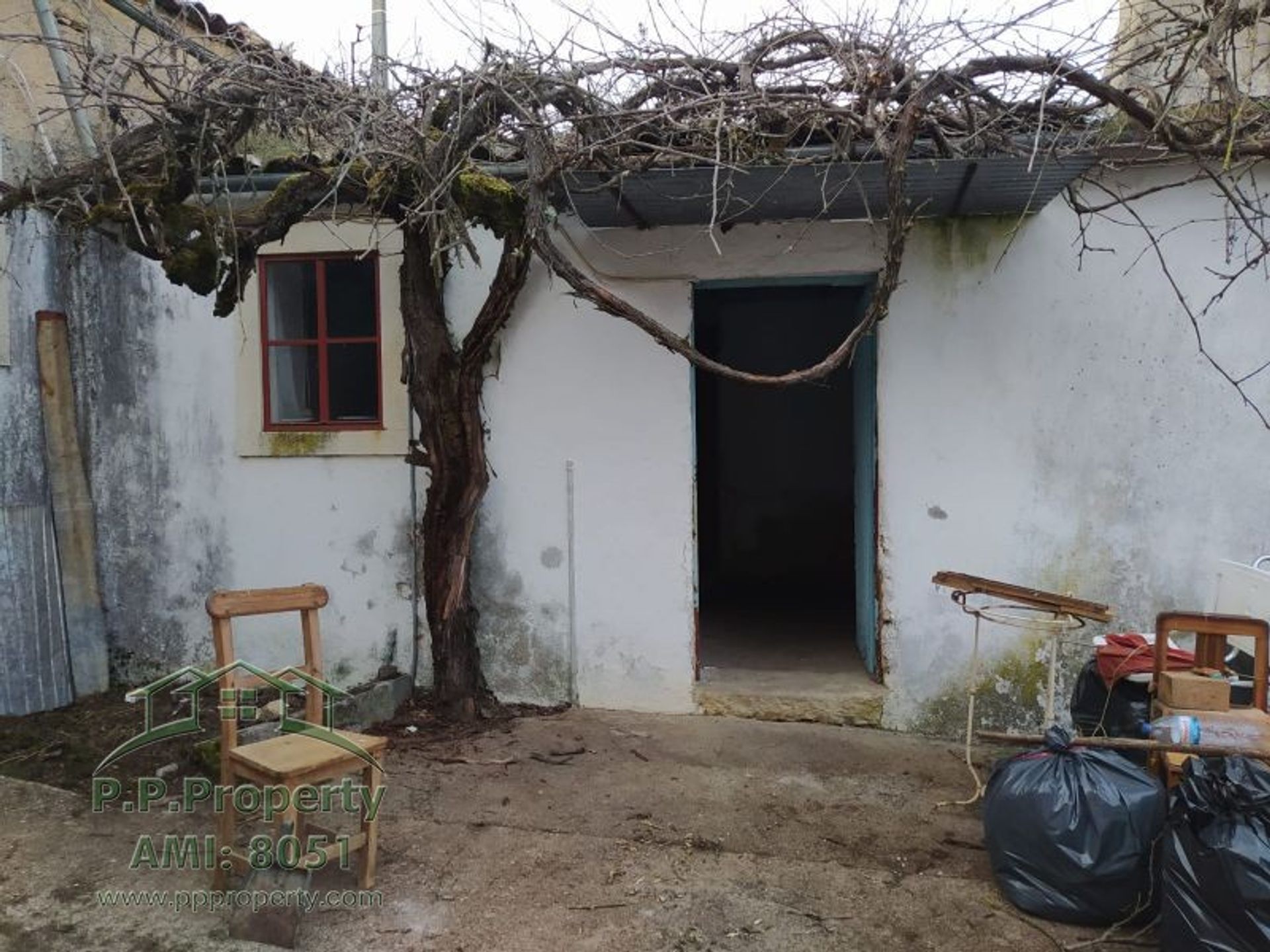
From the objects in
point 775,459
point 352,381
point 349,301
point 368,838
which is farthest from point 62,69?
point 775,459

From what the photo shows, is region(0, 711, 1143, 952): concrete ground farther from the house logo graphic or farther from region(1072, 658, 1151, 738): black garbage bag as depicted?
region(1072, 658, 1151, 738): black garbage bag

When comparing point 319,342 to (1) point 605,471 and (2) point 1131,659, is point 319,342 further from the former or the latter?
(2) point 1131,659

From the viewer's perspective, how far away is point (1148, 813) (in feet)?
10.2

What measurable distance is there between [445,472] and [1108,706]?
3674mm

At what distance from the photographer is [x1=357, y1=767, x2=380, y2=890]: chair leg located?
11.2ft

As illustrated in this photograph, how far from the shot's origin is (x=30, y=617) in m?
5.80

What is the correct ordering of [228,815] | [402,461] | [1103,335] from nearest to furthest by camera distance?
[228,815] < [1103,335] < [402,461]

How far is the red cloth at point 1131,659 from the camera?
12.6ft

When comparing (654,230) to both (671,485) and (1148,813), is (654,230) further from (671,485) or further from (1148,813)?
(1148,813)

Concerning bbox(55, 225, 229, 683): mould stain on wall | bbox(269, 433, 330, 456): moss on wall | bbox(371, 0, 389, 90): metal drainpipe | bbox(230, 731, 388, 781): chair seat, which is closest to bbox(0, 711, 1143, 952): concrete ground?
bbox(230, 731, 388, 781): chair seat

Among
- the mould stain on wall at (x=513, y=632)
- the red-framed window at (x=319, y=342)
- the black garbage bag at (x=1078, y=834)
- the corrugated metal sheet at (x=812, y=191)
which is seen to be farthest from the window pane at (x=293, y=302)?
the black garbage bag at (x=1078, y=834)

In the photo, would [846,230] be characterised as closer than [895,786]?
No

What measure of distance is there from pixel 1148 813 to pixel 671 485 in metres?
3.03

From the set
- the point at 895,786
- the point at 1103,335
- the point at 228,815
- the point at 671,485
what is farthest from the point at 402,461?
the point at 1103,335
